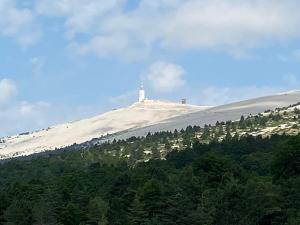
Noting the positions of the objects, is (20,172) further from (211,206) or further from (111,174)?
(211,206)

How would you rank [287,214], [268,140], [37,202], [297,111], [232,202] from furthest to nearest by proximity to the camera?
[297,111], [268,140], [37,202], [232,202], [287,214]

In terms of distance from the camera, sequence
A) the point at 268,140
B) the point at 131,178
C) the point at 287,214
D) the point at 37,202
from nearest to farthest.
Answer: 1. the point at 287,214
2. the point at 37,202
3. the point at 131,178
4. the point at 268,140

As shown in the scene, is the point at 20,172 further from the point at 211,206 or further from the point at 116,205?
the point at 211,206

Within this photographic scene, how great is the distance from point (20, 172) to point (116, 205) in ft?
227

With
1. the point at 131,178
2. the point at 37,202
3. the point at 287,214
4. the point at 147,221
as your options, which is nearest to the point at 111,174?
the point at 131,178

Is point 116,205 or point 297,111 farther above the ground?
point 297,111

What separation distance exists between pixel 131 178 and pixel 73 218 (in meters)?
13.0

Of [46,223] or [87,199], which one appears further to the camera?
[87,199]

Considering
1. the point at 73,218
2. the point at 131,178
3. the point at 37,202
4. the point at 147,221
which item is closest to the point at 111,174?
the point at 131,178

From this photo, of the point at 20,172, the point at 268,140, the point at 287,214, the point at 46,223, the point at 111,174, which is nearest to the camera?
the point at 287,214

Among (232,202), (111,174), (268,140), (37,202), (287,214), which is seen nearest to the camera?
(287,214)

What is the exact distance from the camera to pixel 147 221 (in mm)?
56188

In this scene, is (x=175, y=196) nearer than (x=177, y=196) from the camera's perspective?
No

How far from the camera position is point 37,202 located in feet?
222
